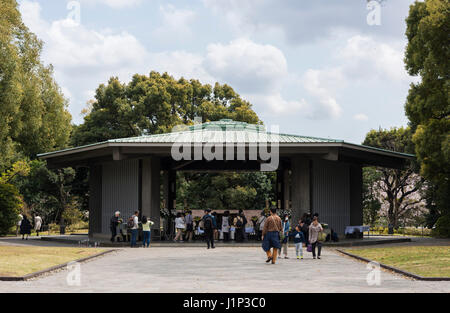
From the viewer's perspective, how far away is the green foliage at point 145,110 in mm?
46031

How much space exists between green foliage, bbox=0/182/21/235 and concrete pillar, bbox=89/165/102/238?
6736mm

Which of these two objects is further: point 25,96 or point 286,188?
point 286,188

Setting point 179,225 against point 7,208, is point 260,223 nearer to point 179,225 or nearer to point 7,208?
point 179,225

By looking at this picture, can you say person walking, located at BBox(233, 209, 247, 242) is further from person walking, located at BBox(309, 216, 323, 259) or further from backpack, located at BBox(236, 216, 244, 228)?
person walking, located at BBox(309, 216, 323, 259)

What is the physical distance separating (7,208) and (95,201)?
282 inches

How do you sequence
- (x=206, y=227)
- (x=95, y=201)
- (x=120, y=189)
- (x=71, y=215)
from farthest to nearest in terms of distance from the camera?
(x=71, y=215) < (x=95, y=201) < (x=120, y=189) < (x=206, y=227)

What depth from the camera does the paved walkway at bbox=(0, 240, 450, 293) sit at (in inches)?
420

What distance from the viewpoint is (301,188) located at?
87.4 ft

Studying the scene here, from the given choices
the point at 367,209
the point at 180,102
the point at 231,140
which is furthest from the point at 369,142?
the point at 231,140

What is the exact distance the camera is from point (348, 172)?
28.3 metres

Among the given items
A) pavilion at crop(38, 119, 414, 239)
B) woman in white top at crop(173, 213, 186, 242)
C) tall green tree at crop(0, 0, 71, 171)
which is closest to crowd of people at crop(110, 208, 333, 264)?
woman in white top at crop(173, 213, 186, 242)

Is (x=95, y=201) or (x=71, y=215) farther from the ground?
(x=95, y=201)

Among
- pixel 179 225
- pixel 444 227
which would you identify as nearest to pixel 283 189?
pixel 444 227
